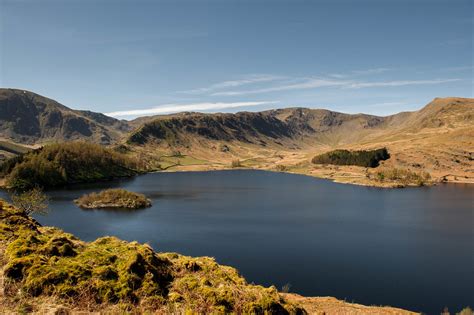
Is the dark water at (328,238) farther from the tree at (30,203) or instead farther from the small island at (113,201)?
the tree at (30,203)

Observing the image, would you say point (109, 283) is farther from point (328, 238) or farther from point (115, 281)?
point (328, 238)

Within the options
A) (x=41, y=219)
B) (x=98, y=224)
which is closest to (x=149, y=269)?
(x=98, y=224)

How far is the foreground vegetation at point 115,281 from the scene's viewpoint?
58.5 feet

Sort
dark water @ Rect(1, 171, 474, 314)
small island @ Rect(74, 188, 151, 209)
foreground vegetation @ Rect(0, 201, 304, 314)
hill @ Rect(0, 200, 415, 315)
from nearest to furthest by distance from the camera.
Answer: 1. hill @ Rect(0, 200, 415, 315)
2. foreground vegetation @ Rect(0, 201, 304, 314)
3. dark water @ Rect(1, 171, 474, 314)
4. small island @ Rect(74, 188, 151, 209)

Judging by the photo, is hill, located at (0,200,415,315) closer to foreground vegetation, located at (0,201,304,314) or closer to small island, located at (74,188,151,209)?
foreground vegetation, located at (0,201,304,314)

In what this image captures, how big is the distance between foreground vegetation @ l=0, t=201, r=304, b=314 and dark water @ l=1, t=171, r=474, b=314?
154 ft

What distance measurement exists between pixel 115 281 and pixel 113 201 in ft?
508

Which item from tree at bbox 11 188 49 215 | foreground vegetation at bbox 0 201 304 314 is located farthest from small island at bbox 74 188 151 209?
foreground vegetation at bbox 0 201 304 314

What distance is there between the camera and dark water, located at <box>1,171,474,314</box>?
6694 centimetres

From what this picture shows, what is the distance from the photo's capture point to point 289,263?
79.2 metres

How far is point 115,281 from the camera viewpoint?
20.0m

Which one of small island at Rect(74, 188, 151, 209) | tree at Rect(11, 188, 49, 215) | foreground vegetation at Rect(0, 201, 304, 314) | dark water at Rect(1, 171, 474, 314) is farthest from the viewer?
small island at Rect(74, 188, 151, 209)

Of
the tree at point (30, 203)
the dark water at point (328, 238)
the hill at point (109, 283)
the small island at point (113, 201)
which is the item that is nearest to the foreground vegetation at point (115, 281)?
the hill at point (109, 283)

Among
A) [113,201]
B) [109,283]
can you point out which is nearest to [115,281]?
[109,283]
